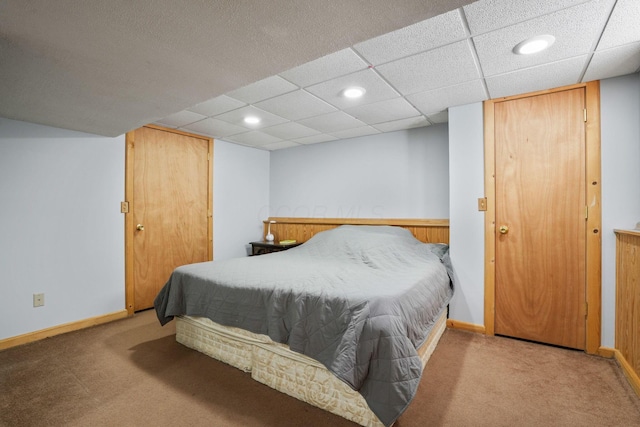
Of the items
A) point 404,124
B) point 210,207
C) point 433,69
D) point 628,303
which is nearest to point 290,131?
point 404,124

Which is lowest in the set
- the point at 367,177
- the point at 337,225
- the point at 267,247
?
the point at 267,247

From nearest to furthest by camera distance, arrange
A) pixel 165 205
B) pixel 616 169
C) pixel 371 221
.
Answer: pixel 616 169
pixel 165 205
pixel 371 221

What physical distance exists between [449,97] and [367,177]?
4.84 ft

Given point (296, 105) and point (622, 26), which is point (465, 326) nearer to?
point (622, 26)

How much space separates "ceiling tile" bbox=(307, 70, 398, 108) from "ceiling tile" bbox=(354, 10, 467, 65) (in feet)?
0.79

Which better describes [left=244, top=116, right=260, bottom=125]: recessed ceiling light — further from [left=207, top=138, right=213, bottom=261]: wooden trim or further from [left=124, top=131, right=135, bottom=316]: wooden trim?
[left=124, top=131, right=135, bottom=316]: wooden trim

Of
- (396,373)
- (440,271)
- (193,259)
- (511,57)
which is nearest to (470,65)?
(511,57)

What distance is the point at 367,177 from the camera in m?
3.86

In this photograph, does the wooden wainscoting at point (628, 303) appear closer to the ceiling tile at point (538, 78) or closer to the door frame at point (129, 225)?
the ceiling tile at point (538, 78)

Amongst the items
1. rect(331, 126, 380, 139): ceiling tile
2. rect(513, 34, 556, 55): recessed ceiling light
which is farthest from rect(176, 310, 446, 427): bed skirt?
rect(331, 126, 380, 139): ceiling tile

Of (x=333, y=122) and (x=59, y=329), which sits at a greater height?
(x=333, y=122)

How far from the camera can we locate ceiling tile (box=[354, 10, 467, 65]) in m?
1.58

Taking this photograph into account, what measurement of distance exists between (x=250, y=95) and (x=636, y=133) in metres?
2.95

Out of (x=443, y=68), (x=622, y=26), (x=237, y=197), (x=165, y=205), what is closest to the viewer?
(x=622, y=26)
